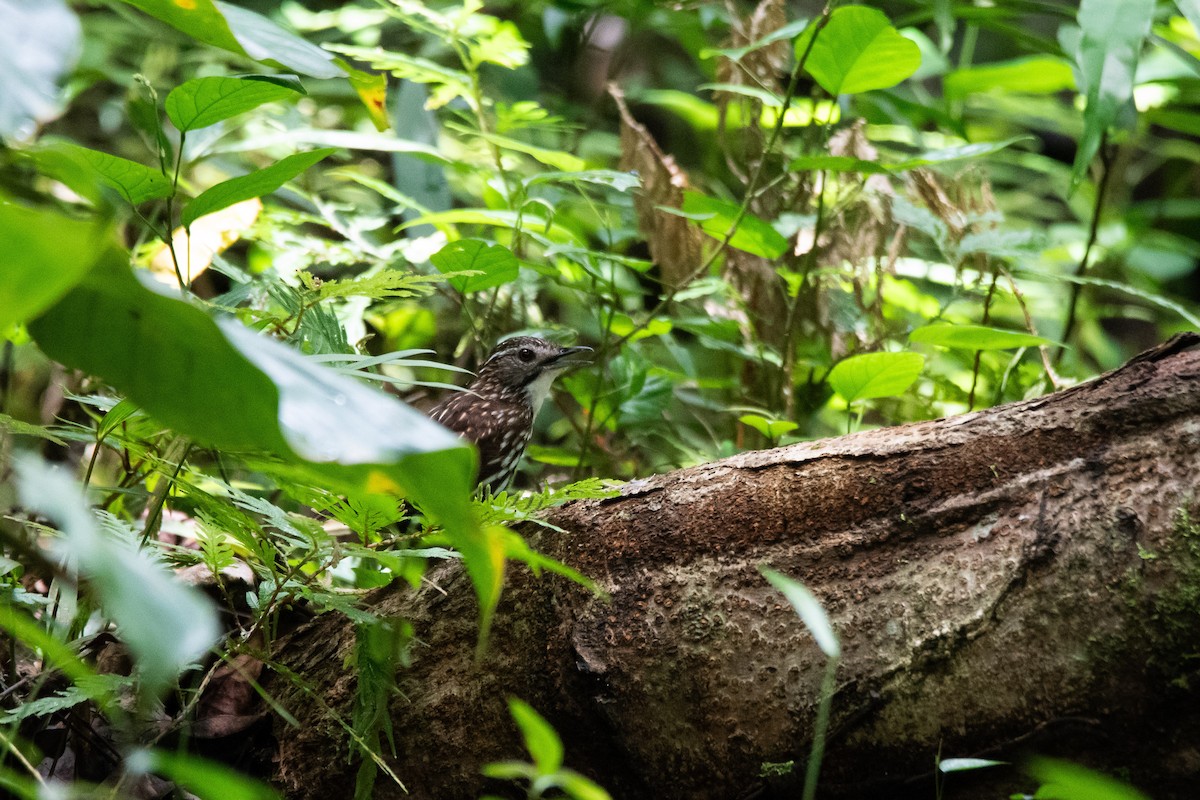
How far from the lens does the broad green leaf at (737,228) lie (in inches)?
131

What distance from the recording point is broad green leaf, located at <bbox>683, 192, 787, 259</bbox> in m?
3.32

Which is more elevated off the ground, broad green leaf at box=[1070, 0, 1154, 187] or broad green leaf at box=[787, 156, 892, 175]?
broad green leaf at box=[1070, 0, 1154, 187]

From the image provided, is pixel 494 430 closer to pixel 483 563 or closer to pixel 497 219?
pixel 497 219

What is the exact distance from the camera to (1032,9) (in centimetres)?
454

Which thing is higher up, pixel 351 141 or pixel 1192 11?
pixel 1192 11

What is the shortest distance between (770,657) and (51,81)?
1617 mm

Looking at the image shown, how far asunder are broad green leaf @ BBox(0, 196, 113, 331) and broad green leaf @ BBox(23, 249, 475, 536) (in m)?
0.16

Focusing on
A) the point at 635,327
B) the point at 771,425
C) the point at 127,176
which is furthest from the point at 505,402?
the point at 127,176

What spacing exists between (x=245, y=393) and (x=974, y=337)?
7.60 ft

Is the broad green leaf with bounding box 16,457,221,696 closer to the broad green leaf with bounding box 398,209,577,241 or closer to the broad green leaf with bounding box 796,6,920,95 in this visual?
the broad green leaf with bounding box 398,209,577,241

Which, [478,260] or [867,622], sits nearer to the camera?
[867,622]

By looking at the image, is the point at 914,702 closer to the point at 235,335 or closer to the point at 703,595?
the point at 703,595

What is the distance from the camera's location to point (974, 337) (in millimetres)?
2859

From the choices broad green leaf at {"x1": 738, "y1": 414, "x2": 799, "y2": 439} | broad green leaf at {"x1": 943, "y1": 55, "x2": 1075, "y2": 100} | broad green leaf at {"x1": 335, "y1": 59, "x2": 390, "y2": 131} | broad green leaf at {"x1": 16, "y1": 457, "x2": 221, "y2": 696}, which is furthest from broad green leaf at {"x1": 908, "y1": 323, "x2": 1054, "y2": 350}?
broad green leaf at {"x1": 16, "y1": 457, "x2": 221, "y2": 696}
